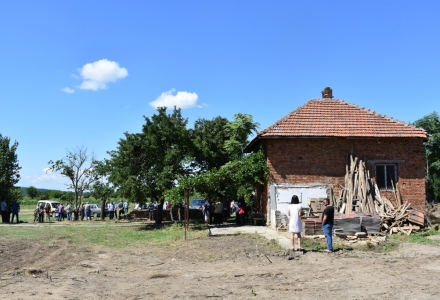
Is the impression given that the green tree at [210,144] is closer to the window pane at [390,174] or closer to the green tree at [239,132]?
the green tree at [239,132]

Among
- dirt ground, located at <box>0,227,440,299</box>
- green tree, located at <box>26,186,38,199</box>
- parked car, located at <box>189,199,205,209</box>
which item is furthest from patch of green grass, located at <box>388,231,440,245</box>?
green tree, located at <box>26,186,38,199</box>

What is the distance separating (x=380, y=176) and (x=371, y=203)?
6.61 feet

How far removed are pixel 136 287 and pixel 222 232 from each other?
1032cm

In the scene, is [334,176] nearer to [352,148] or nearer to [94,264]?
[352,148]

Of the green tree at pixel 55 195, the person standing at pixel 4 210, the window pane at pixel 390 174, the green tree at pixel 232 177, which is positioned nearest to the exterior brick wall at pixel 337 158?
the window pane at pixel 390 174

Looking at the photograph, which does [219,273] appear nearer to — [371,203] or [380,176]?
[371,203]

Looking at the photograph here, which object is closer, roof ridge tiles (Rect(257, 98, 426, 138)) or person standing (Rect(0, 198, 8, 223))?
roof ridge tiles (Rect(257, 98, 426, 138))

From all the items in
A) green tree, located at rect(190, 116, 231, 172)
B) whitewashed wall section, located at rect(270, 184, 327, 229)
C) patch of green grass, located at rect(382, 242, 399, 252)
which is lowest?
patch of green grass, located at rect(382, 242, 399, 252)

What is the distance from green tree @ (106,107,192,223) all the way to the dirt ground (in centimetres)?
828

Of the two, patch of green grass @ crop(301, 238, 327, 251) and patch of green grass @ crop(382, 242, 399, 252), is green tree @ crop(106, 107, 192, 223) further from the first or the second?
patch of green grass @ crop(382, 242, 399, 252)

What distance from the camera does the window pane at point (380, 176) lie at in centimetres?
1994

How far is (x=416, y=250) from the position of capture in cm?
1287

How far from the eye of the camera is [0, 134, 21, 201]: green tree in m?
32.3

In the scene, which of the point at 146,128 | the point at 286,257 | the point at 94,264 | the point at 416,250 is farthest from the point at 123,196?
the point at 416,250
